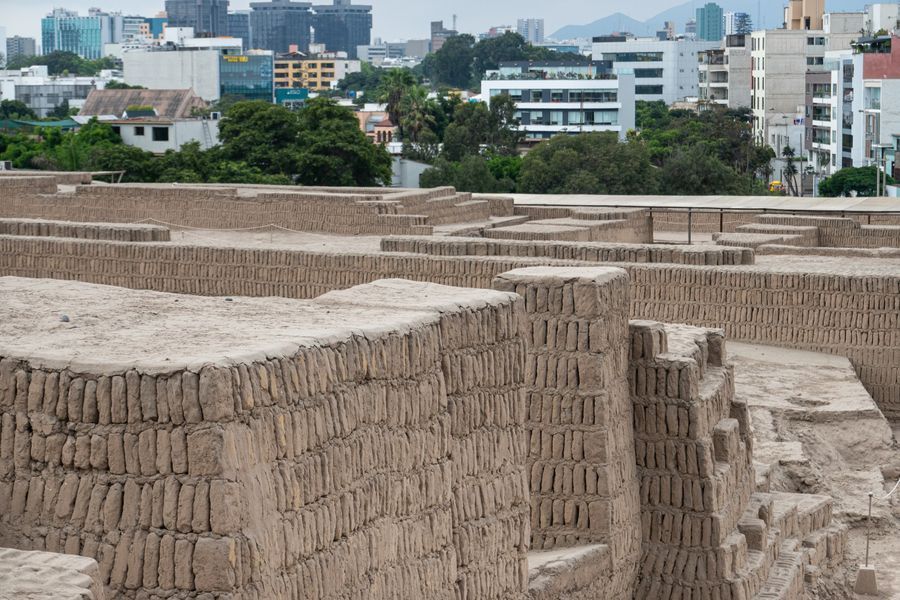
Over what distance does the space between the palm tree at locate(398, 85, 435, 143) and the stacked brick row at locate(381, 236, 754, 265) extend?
3416 cm

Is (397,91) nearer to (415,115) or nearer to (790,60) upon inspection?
(415,115)

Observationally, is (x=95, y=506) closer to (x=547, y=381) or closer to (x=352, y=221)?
(x=547, y=381)

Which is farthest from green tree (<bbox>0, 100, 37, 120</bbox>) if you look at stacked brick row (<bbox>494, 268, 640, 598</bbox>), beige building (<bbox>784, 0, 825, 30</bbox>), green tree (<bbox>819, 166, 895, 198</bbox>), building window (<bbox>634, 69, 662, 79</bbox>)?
stacked brick row (<bbox>494, 268, 640, 598</bbox>)

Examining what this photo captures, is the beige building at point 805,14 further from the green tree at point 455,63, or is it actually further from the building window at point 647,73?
the green tree at point 455,63

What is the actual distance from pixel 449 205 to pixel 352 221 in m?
1.75

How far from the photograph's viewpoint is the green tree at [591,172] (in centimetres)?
3338

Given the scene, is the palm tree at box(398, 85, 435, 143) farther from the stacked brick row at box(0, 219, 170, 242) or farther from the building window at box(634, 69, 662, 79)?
the building window at box(634, 69, 662, 79)

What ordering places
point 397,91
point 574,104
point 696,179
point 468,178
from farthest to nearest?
point 574,104 < point 397,91 < point 696,179 < point 468,178

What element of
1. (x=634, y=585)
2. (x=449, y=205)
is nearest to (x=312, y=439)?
(x=634, y=585)

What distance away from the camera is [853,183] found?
40688mm

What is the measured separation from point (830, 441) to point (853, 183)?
30090 mm

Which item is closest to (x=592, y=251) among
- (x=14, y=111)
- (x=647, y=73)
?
(x=14, y=111)

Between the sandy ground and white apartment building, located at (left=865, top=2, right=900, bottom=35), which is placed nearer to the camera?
the sandy ground

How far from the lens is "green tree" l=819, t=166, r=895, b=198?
1587 inches
